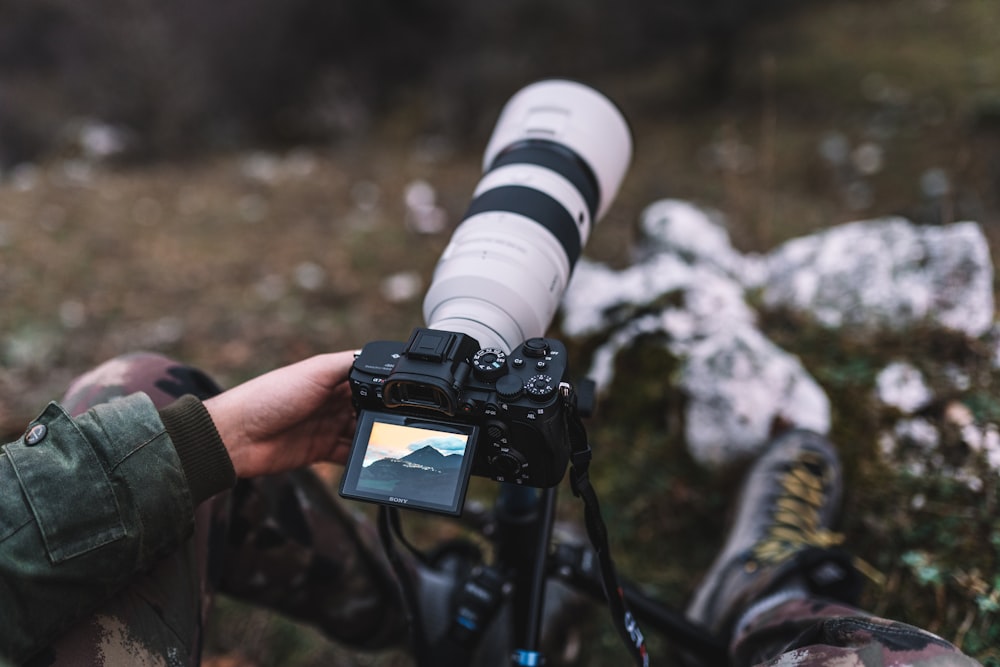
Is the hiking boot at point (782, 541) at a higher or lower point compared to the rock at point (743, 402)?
lower

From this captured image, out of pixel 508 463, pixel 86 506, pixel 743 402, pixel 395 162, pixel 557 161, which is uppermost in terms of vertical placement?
pixel 395 162

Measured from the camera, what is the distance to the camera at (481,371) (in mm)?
1062

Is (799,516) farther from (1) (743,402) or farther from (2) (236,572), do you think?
(2) (236,572)

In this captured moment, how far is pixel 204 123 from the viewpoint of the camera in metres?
7.26

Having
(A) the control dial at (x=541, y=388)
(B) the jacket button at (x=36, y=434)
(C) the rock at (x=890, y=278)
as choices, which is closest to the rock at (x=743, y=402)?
(C) the rock at (x=890, y=278)

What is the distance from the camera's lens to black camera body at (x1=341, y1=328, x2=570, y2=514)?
105cm

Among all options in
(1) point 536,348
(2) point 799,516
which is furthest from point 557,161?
(2) point 799,516

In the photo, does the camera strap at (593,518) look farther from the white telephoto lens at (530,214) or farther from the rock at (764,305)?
the rock at (764,305)

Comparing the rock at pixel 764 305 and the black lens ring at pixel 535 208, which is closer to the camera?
the black lens ring at pixel 535 208

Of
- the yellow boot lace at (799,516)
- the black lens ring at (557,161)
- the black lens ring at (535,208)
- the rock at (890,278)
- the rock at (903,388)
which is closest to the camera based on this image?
the black lens ring at (535,208)

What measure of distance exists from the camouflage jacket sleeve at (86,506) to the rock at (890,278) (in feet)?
5.96

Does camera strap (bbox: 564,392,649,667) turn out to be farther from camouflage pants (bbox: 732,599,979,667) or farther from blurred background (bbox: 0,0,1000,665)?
blurred background (bbox: 0,0,1000,665)

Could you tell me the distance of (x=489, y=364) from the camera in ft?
3.54

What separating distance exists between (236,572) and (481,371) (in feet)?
2.38
